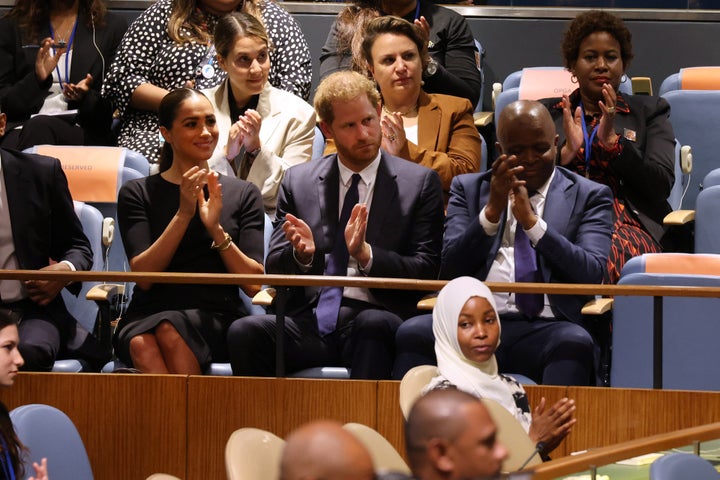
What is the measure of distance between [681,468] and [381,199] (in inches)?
47.9

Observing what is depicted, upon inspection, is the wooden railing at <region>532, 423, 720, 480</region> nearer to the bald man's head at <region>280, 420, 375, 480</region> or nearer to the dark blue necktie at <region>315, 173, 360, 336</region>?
the bald man's head at <region>280, 420, 375, 480</region>

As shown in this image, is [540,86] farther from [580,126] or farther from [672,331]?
[672,331]

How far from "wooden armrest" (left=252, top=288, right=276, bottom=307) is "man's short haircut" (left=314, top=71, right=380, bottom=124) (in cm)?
49

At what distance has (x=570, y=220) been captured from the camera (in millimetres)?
3123

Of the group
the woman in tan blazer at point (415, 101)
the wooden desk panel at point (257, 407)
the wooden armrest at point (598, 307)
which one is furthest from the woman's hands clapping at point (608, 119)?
the wooden desk panel at point (257, 407)

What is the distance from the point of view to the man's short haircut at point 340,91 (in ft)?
10.5

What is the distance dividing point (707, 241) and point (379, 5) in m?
1.34

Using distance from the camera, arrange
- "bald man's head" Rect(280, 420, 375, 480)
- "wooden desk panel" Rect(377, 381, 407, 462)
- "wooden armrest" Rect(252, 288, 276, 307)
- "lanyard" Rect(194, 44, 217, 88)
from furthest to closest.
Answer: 1. "lanyard" Rect(194, 44, 217, 88)
2. "wooden armrest" Rect(252, 288, 276, 307)
3. "wooden desk panel" Rect(377, 381, 407, 462)
4. "bald man's head" Rect(280, 420, 375, 480)

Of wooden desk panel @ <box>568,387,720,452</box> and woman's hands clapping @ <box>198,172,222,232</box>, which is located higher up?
woman's hands clapping @ <box>198,172,222,232</box>

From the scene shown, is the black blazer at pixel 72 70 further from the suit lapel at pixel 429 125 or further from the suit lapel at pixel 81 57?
the suit lapel at pixel 429 125

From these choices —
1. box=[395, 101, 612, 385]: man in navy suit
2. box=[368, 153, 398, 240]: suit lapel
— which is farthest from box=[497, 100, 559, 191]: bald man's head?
box=[368, 153, 398, 240]: suit lapel

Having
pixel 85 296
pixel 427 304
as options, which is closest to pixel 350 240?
pixel 427 304

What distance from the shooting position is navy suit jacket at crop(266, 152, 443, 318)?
120 inches

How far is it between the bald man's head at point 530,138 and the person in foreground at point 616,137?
1.11 ft
